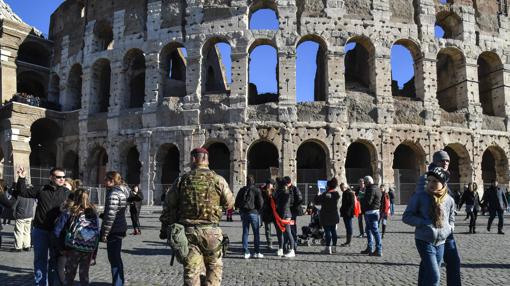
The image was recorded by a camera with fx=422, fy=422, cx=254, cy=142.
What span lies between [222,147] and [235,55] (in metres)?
4.90

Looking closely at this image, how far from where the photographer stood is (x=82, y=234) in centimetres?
436

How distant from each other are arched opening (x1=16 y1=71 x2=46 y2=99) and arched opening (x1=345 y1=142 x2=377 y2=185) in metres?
18.5

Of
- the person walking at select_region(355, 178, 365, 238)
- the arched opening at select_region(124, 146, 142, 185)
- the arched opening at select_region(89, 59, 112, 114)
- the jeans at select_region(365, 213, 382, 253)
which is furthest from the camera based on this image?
the arched opening at select_region(89, 59, 112, 114)

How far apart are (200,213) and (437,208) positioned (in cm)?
220

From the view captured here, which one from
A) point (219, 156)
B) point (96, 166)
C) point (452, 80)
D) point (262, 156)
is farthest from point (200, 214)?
point (452, 80)

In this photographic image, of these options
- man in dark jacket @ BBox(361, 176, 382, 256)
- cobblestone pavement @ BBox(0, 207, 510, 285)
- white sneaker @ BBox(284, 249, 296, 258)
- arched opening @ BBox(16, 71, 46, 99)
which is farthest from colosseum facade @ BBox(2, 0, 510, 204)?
white sneaker @ BBox(284, 249, 296, 258)

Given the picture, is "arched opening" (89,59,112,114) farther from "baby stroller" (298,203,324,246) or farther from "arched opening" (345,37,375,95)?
"baby stroller" (298,203,324,246)

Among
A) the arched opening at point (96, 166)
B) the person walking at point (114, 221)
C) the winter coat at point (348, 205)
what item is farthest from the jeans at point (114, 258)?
the arched opening at point (96, 166)

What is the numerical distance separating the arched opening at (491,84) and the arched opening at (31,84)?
83.1ft

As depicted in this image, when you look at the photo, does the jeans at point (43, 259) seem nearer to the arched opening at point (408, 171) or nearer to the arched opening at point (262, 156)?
the arched opening at point (408, 171)

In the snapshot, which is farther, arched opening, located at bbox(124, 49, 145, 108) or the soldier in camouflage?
arched opening, located at bbox(124, 49, 145, 108)

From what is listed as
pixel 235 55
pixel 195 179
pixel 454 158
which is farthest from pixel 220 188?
pixel 454 158

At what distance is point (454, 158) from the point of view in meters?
22.3

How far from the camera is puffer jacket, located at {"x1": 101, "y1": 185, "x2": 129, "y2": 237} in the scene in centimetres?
460
